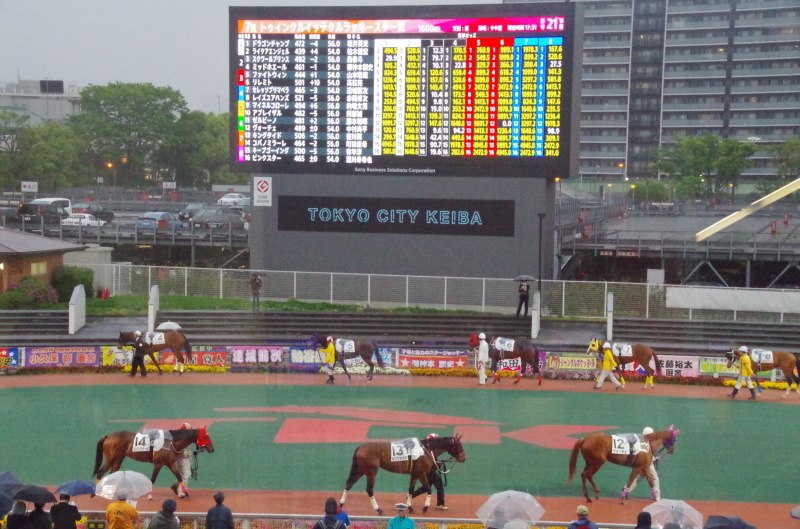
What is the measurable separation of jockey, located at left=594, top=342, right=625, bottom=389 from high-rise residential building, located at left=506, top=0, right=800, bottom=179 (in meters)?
12.4

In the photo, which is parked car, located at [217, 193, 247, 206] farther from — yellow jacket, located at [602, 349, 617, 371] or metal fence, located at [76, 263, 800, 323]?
yellow jacket, located at [602, 349, 617, 371]

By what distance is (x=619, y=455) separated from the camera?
1206cm

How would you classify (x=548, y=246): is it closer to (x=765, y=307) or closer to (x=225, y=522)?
(x=765, y=307)

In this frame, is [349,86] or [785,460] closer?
[785,460]

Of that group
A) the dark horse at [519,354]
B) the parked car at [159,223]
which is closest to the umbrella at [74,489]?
the dark horse at [519,354]

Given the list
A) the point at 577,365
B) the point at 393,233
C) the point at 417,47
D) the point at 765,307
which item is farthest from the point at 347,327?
the point at 765,307

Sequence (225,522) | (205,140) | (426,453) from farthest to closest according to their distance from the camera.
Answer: (205,140) → (426,453) → (225,522)

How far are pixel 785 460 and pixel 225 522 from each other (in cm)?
938

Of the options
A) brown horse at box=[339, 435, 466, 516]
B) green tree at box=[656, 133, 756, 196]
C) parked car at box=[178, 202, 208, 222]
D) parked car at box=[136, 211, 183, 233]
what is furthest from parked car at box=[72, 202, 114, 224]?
brown horse at box=[339, 435, 466, 516]

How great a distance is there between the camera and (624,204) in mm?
33094

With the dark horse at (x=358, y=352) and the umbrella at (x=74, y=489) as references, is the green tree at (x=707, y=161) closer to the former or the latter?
the dark horse at (x=358, y=352)

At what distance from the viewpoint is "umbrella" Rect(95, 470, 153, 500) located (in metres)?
10.1

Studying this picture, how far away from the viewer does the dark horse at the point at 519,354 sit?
817 inches

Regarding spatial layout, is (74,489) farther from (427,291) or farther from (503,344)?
(427,291)
